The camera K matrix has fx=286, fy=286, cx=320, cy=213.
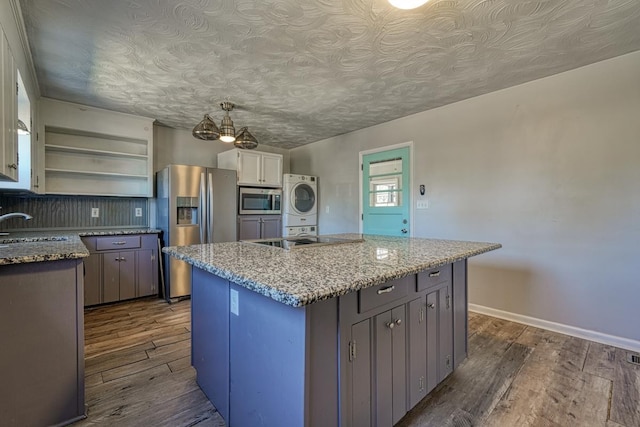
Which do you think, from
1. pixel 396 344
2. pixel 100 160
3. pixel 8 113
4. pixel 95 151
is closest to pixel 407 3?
pixel 396 344

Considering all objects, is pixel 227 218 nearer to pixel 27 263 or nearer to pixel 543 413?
pixel 27 263

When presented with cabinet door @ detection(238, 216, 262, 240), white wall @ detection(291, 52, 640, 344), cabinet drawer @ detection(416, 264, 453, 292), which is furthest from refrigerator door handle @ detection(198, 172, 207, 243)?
cabinet drawer @ detection(416, 264, 453, 292)

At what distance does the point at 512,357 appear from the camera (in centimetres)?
→ 214

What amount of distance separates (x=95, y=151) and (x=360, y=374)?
3.82 meters

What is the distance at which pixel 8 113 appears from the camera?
1.55 meters

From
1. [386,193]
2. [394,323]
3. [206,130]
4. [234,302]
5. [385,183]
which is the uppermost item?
[206,130]

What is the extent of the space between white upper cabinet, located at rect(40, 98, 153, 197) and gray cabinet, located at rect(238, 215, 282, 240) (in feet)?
4.11

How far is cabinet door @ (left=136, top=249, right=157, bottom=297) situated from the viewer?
343 cm

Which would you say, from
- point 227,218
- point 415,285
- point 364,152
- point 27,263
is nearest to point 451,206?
point 364,152

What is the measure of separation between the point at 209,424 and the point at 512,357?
2.12 metres

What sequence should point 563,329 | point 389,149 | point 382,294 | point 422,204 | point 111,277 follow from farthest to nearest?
point 389,149, point 422,204, point 111,277, point 563,329, point 382,294

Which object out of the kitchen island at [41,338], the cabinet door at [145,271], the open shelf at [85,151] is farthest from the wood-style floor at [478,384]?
the open shelf at [85,151]

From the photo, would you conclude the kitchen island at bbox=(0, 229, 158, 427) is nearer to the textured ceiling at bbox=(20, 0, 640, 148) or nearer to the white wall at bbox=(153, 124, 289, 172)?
the textured ceiling at bbox=(20, 0, 640, 148)

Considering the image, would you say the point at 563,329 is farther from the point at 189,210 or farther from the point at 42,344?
the point at 189,210
